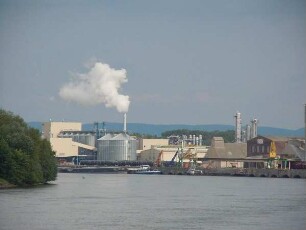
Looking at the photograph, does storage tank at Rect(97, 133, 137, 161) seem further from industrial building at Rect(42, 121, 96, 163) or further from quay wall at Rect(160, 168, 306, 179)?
quay wall at Rect(160, 168, 306, 179)

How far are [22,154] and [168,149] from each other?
60.4 meters

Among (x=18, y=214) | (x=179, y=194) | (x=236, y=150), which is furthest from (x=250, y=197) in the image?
(x=236, y=150)

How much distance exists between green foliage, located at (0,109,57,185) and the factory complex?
3945 cm

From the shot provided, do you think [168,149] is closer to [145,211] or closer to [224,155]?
[224,155]

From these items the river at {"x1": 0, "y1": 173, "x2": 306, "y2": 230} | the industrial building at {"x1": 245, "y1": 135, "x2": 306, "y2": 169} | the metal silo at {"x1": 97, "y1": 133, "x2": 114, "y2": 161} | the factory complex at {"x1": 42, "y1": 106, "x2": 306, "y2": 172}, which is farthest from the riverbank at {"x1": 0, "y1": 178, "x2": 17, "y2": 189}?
the metal silo at {"x1": 97, "y1": 133, "x2": 114, "y2": 161}

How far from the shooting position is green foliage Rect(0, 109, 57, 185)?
36.6m

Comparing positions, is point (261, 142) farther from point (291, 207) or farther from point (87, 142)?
point (291, 207)

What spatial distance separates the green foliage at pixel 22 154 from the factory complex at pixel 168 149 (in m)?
39.5

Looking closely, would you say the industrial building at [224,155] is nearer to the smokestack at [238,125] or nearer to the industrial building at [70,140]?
the smokestack at [238,125]

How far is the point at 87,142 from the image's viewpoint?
10238 cm

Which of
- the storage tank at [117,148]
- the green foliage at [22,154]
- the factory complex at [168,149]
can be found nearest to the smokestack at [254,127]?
the factory complex at [168,149]

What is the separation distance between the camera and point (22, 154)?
37.0 meters

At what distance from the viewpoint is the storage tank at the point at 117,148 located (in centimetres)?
9800

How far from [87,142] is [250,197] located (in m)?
69.0
